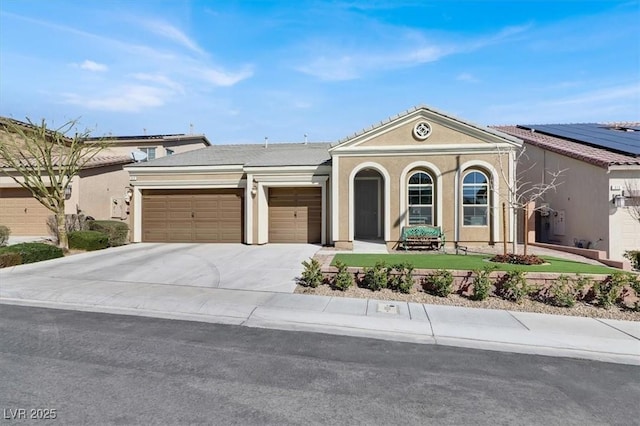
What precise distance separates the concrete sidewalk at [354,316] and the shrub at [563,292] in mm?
637

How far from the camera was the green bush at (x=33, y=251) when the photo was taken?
11194 millimetres

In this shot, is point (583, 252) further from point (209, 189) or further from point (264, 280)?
point (209, 189)

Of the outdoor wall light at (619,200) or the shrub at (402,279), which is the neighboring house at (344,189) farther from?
the shrub at (402,279)

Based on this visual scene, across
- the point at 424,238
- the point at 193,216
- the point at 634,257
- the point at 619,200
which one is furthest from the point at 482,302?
the point at 193,216

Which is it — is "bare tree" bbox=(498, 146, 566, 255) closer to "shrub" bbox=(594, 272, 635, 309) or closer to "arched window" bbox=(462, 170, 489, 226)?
"arched window" bbox=(462, 170, 489, 226)

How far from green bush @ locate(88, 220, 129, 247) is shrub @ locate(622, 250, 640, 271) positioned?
1885cm

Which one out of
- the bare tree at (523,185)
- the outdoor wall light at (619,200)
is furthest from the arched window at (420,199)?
the outdoor wall light at (619,200)

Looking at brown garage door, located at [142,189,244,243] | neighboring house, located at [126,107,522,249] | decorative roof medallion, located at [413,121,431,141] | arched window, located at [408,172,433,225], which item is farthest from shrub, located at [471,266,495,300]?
brown garage door, located at [142,189,244,243]

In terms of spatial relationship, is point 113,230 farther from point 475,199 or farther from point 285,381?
point 475,199

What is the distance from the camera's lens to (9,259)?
1079cm

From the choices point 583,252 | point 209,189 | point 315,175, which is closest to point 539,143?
point 583,252

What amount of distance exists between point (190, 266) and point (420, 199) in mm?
8520

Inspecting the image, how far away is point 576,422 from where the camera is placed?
3.53 meters

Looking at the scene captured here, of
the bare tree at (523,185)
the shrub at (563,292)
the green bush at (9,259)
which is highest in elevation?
the bare tree at (523,185)
